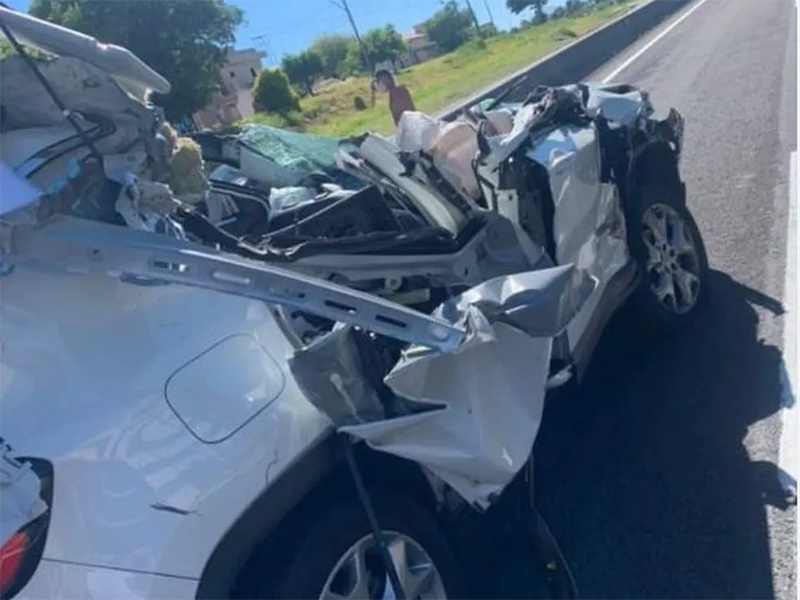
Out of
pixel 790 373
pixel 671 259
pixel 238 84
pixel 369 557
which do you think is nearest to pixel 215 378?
pixel 369 557

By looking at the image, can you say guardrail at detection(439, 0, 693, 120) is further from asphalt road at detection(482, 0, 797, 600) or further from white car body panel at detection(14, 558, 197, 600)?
white car body panel at detection(14, 558, 197, 600)

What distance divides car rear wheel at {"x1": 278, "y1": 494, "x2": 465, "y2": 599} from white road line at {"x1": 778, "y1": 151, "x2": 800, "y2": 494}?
1531 mm

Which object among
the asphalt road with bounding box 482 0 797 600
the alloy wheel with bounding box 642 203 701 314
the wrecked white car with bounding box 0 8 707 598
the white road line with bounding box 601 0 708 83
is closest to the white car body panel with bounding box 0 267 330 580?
the wrecked white car with bounding box 0 8 707 598

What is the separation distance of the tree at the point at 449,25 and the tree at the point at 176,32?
1124 inches

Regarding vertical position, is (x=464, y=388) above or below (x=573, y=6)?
above

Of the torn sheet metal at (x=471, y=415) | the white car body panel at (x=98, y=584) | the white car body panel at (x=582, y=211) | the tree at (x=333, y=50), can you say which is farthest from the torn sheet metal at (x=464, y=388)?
the tree at (x=333, y=50)

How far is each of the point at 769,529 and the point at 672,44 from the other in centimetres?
2063

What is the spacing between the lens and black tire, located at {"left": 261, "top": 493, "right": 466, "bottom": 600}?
2789 mm

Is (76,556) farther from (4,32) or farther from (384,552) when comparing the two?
(4,32)

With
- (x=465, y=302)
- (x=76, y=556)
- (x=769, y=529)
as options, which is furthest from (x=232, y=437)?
(x=769, y=529)

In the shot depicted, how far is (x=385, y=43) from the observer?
66062mm

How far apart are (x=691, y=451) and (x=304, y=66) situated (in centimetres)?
5510

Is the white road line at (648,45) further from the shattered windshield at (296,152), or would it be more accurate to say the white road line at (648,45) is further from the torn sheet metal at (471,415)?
the torn sheet metal at (471,415)

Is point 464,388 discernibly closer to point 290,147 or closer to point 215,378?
point 215,378
